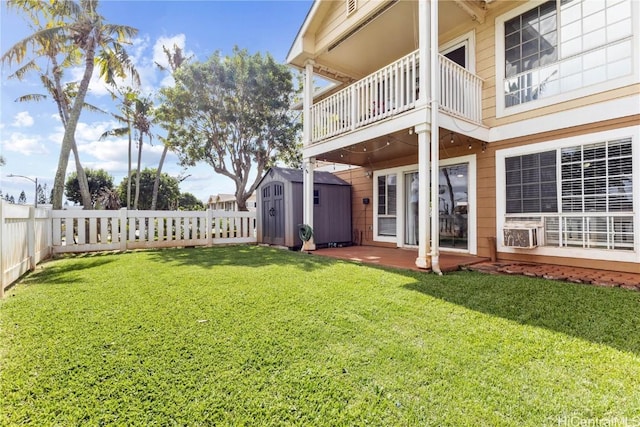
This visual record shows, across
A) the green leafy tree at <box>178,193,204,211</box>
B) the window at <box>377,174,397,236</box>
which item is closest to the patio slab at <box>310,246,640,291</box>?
the window at <box>377,174,397,236</box>

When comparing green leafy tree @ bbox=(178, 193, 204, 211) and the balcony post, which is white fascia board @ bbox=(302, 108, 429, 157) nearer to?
the balcony post

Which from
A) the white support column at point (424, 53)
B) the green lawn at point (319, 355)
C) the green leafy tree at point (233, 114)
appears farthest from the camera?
the green leafy tree at point (233, 114)

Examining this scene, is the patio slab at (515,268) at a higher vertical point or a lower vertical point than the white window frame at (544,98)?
lower

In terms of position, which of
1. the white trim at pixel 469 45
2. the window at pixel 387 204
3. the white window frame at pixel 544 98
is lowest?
the window at pixel 387 204

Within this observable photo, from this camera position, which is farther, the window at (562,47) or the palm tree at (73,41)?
the palm tree at (73,41)

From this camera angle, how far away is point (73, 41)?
10.6 m

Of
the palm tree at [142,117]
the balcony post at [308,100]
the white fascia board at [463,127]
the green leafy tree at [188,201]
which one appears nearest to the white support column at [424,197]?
the white fascia board at [463,127]

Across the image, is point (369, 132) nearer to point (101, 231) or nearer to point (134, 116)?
point (101, 231)

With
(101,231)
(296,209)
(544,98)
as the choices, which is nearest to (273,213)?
(296,209)

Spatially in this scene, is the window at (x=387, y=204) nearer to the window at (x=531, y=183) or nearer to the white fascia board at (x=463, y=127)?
the white fascia board at (x=463, y=127)

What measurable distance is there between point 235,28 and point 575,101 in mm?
11181

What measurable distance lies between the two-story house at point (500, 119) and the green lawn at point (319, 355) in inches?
68.3

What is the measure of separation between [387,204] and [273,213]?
345 cm

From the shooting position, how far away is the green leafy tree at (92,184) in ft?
84.0
